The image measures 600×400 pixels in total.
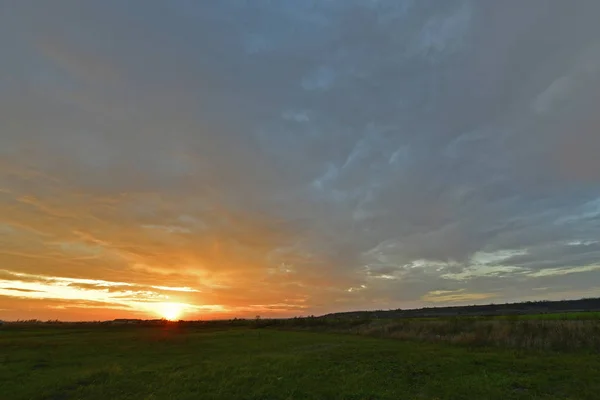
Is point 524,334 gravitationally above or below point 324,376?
above

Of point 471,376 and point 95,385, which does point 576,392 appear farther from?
point 95,385

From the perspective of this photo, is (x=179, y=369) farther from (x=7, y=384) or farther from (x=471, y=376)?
(x=471, y=376)

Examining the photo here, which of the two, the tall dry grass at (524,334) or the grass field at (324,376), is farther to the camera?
the tall dry grass at (524,334)

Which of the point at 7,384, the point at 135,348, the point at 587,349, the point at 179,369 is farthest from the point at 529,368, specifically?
the point at 135,348

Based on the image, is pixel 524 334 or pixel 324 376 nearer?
pixel 324 376

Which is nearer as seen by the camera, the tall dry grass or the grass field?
the grass field

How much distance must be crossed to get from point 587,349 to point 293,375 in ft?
96.8

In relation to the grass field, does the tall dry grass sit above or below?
above

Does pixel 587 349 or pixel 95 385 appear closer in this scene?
pixel 95 385

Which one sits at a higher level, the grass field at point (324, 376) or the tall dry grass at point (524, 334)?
the tall dry grass at point (524, 334)

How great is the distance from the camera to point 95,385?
27.5 metres

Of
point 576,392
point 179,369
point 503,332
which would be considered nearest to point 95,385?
point 179,369

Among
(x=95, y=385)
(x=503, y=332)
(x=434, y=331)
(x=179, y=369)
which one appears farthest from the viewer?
(x=434, y=331)

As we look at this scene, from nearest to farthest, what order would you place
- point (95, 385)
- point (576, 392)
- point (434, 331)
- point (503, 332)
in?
point (576, 392) < point (95, 385) < point (503, 332) < point (434, 331)
